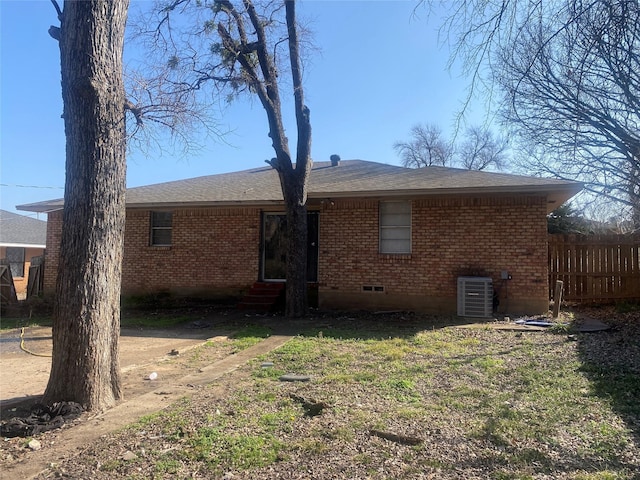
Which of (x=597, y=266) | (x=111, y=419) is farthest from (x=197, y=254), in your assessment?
(x=597, y=266)

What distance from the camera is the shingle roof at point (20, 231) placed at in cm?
2283

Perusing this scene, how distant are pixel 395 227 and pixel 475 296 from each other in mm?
2591

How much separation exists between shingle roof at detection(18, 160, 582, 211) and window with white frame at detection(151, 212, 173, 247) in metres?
0.58

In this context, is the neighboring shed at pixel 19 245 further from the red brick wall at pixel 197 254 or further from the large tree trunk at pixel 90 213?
the large tree trunk at pixel 90 213

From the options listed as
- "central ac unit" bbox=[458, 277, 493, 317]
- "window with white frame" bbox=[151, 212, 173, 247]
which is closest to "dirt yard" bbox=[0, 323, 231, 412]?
"window with white frame" bbox=[151, 212, 173, 247]

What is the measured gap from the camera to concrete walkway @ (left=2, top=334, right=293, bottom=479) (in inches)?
130

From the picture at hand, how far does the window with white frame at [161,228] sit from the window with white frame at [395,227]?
6391 millimetres

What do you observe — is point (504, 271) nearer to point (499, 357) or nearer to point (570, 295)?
point (570, 295)

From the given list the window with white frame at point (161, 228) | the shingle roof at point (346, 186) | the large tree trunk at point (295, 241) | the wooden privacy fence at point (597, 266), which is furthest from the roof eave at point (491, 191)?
the window with white frame at point (161, 228)

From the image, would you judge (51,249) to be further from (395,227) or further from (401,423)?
(401,423)

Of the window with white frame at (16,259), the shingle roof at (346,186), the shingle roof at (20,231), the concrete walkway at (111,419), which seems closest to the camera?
the concrete walkway at (111,419)

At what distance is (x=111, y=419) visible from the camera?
4148mm

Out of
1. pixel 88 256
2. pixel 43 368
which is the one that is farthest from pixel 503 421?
pixel 43 368

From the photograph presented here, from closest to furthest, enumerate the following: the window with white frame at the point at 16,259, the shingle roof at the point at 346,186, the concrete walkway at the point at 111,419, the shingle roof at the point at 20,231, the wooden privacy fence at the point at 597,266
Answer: the concrete walkway at the point at 111,419, the shingle roof at the point at 346,186, the wooden privacy fence at the point at 597,266, the shingle roof at the point at 20,231, the window with white frame at the point at 16,259
